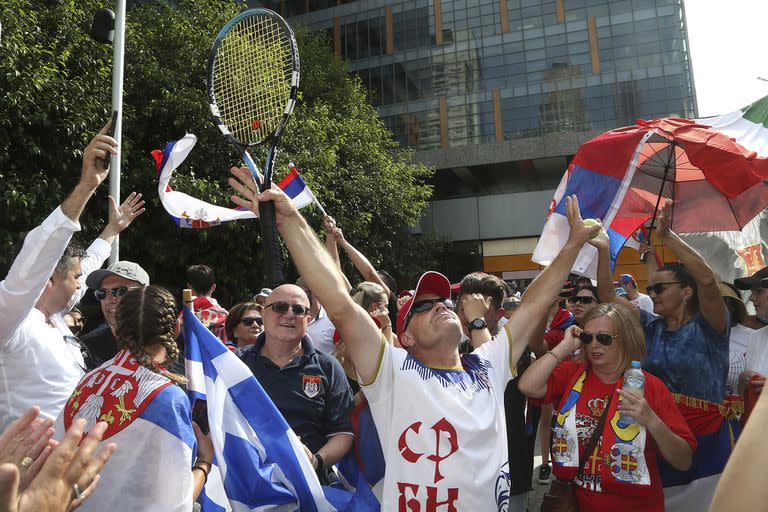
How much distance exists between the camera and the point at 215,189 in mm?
11609

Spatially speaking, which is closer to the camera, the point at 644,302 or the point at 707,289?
the point at 707,289

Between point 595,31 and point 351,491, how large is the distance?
106 feet

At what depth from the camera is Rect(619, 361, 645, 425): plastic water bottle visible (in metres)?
3.16

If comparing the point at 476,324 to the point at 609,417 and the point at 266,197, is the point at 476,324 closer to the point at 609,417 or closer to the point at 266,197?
the point at 609,417

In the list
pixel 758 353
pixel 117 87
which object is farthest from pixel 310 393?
pixel 117 87

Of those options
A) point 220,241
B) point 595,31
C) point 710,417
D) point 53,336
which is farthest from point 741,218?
point 595,31

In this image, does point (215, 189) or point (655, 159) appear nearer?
point (655, 159)

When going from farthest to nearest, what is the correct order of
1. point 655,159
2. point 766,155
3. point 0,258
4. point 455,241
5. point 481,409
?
point 455,241
point 0,258
point 655,159
point 766,155
point 481,409

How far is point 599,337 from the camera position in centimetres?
343

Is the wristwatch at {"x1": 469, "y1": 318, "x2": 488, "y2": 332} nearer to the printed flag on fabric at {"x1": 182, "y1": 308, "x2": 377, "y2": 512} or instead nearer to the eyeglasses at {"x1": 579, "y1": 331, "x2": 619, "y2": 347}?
the eyeglasses at {"x1": 579, "y1": 331, "x2": 619, "y2": 347}

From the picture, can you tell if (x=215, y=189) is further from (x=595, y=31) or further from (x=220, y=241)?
(x=595, y=31)

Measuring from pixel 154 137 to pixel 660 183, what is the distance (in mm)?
10431

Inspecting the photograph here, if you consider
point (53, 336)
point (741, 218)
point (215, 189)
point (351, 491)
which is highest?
point (215, 189)

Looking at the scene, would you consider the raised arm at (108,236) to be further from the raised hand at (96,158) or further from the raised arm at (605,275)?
the raised arm at (605,275)
